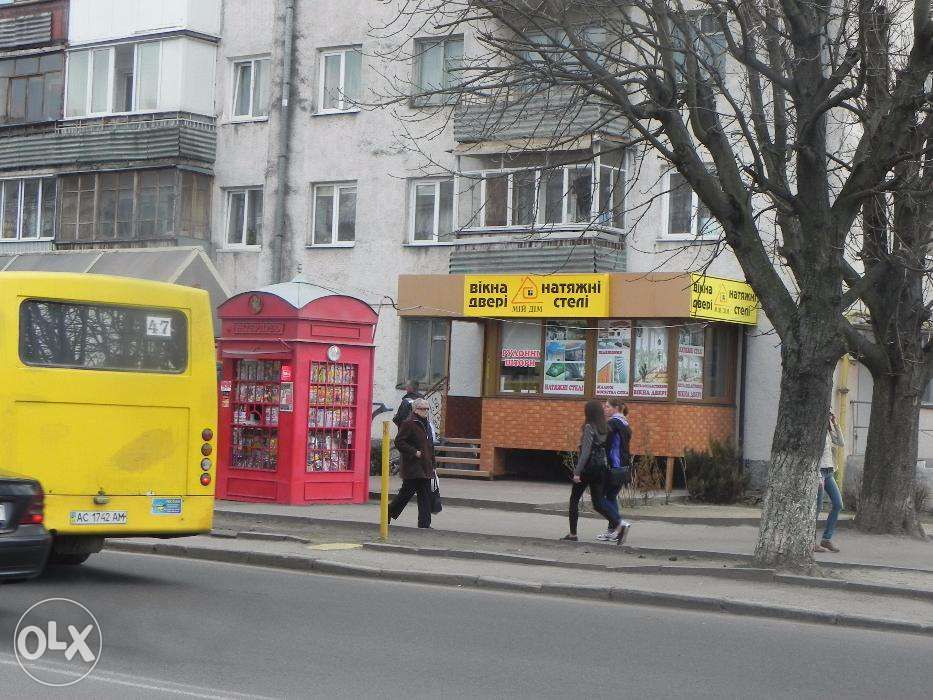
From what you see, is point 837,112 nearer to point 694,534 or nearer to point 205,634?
point 694,534

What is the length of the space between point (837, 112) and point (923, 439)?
6.50 metres

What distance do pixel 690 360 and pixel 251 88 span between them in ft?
43.9

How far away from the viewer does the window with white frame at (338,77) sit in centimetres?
3136

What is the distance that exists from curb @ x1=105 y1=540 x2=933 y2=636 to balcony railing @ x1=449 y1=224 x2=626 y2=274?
1237cm

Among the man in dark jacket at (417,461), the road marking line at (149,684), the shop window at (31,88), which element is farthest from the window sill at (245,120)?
the road marking line at (149,684)

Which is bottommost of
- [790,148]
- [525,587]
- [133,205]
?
[525,587]

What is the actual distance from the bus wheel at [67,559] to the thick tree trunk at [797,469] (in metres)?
6.57

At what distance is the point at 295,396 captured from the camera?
65.6 ft

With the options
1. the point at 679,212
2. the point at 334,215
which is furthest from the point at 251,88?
the point at 679,212

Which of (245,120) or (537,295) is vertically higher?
→ (245,120)

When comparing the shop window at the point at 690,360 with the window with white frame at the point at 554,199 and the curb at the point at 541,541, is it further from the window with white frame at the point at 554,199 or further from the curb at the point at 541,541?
the curb at the point at 541,541

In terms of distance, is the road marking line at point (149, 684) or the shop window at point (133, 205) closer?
the road marking line at point (149, 684)

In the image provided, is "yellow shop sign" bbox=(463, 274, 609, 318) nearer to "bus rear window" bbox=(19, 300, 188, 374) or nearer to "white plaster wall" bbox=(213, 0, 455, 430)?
"white plaster wall" bbox=(213, 0, 455, 430)

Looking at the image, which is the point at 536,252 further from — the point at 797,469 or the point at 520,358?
the point at 797,469
